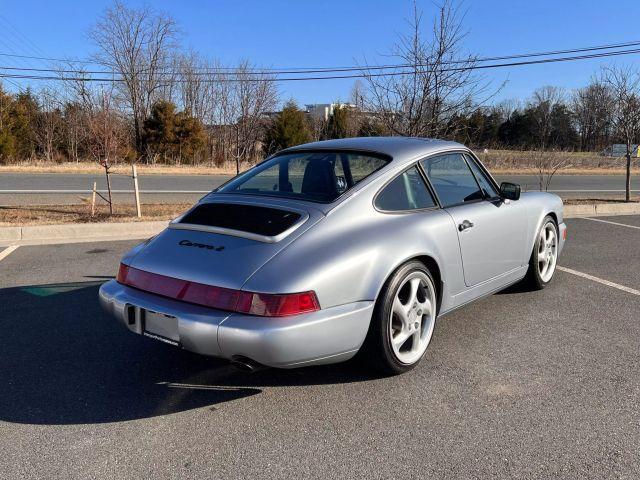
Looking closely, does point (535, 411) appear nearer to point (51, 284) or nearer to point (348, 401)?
point (348, 401)

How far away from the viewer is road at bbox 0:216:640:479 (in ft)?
7.96

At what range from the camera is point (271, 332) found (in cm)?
260

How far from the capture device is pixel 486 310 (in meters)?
4.64

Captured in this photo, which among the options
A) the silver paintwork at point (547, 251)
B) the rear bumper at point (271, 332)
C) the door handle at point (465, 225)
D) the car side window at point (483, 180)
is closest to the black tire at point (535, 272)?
the silver paintwork at point (547, 251)

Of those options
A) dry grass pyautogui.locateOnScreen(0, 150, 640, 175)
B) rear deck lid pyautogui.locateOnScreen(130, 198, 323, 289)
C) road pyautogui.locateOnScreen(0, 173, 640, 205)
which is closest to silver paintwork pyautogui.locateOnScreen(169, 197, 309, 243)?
rear deck lid pyautogui.locateOnScreen(130, 198, 323, 289)

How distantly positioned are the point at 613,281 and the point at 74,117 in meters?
34.1

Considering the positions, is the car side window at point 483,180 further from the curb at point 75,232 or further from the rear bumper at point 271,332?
the curb at point 75,232

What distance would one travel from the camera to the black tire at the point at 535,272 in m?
4.83

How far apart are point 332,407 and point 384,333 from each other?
1.67 feet

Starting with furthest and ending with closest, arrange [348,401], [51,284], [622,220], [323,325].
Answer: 1. [622,220]
2. [51,284]
3. [348,401]
4. [323,325]

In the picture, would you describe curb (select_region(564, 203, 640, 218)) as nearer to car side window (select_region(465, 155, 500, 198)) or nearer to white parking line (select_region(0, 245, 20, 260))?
car side window (select_region(465, 155, 500, 198))

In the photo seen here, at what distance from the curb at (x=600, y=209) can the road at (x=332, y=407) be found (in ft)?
25.6

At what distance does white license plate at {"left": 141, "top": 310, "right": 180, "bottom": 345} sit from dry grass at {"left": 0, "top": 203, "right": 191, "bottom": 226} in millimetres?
7168

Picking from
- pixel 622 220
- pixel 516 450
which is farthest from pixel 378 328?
pixel 622 220
